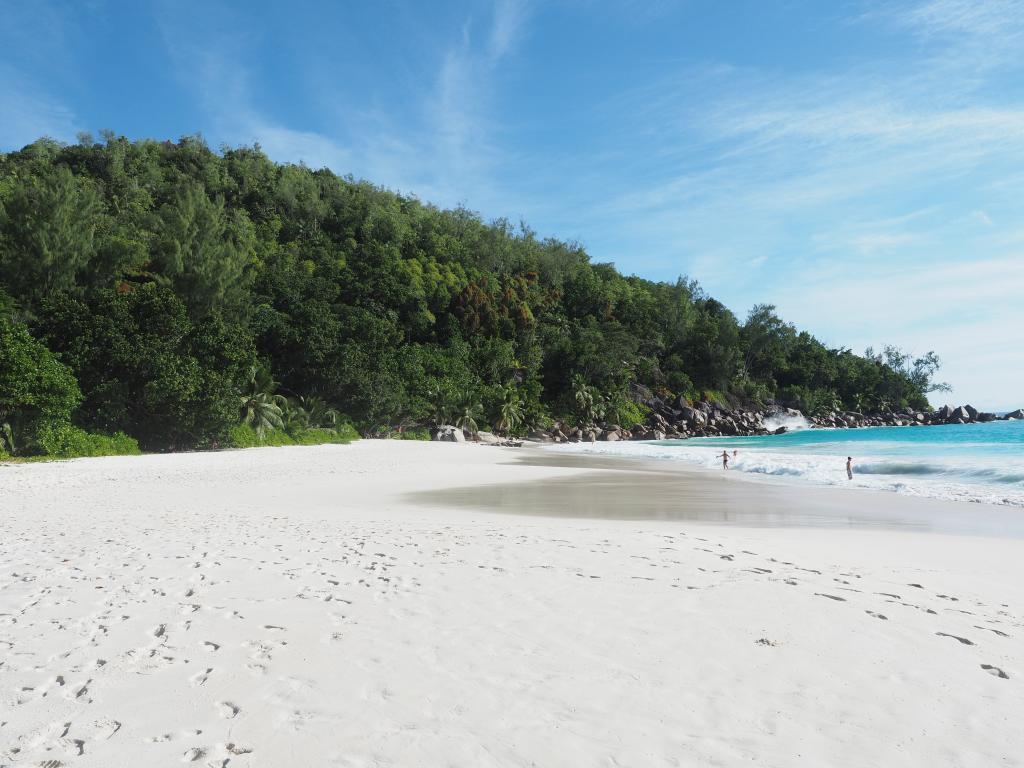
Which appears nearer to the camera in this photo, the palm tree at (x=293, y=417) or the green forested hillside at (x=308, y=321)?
the green forested hillside at (x=308, y=321)

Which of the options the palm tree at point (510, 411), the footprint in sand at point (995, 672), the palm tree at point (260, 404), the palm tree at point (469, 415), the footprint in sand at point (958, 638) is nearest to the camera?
the footprint in sand at point (995, 672)

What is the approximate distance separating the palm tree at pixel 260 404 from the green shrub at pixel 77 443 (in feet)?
21.0

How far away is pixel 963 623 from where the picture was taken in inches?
185

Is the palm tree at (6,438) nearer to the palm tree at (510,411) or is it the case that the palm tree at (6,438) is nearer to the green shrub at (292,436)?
the green shrub at (292,436)

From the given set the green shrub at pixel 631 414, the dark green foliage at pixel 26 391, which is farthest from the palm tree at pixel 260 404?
the green shrub at pixel 631 414

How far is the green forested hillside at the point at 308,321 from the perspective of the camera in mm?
24906

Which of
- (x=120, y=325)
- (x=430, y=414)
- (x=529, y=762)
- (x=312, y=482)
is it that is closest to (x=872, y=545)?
(x=529, y=762)

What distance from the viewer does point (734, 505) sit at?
12859mm

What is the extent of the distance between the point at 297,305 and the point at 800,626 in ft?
143

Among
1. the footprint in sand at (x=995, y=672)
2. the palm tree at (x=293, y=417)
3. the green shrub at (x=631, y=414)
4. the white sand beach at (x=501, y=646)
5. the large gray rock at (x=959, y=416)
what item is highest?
the large gray rock at (x=959, y=416)

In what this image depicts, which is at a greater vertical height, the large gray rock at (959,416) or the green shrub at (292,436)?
the large gray rock at (959,416)

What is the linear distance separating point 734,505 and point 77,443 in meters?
22.2

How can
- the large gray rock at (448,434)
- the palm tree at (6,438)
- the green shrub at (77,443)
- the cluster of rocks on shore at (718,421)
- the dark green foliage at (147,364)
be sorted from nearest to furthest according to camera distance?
the palm tree at (6,438) → the green shrub at (77,443) → the dark green foliage at (147,364) → the large gray rock at (448,434) → the cluster of rocks on shore at (718,421)

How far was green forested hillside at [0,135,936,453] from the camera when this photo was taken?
2491 centimetres
